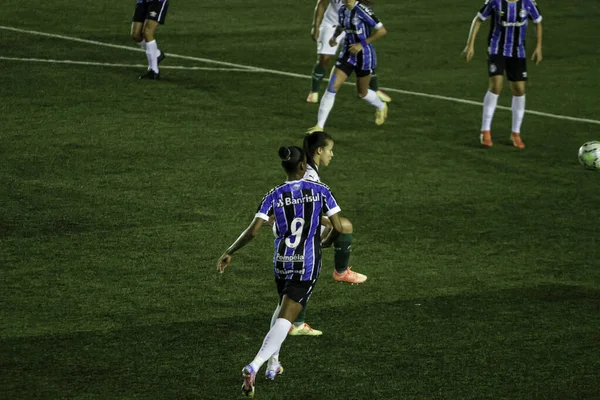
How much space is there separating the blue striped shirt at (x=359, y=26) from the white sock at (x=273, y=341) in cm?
754

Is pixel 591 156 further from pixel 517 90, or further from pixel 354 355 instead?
pixel 354 355

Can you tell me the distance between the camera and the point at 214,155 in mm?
14258

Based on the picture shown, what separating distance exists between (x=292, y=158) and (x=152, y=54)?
10.3m

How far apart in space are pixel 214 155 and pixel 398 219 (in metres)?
3.08

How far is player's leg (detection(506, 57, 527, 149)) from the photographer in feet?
48.8

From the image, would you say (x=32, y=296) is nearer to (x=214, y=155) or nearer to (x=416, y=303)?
(x=416, y=303)

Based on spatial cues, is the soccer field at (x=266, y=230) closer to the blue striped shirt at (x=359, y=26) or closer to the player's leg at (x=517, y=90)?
the player's leg at (x=517, y=90)

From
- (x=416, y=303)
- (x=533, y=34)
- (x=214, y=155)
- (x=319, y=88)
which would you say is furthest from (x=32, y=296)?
(x=533, y=34)

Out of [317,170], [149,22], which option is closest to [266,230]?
[317,170]

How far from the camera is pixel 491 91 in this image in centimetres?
1495

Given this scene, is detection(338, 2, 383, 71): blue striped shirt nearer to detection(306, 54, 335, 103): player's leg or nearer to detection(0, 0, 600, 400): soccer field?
detection(0, 0, 600, 400): soccer field

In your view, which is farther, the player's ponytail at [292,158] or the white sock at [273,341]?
the player's ponytail at [292,158]

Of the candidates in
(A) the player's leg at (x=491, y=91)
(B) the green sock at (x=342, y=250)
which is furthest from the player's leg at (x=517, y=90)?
(B) the green sock at (x=342, y=250)

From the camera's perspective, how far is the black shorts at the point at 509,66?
582 inches
